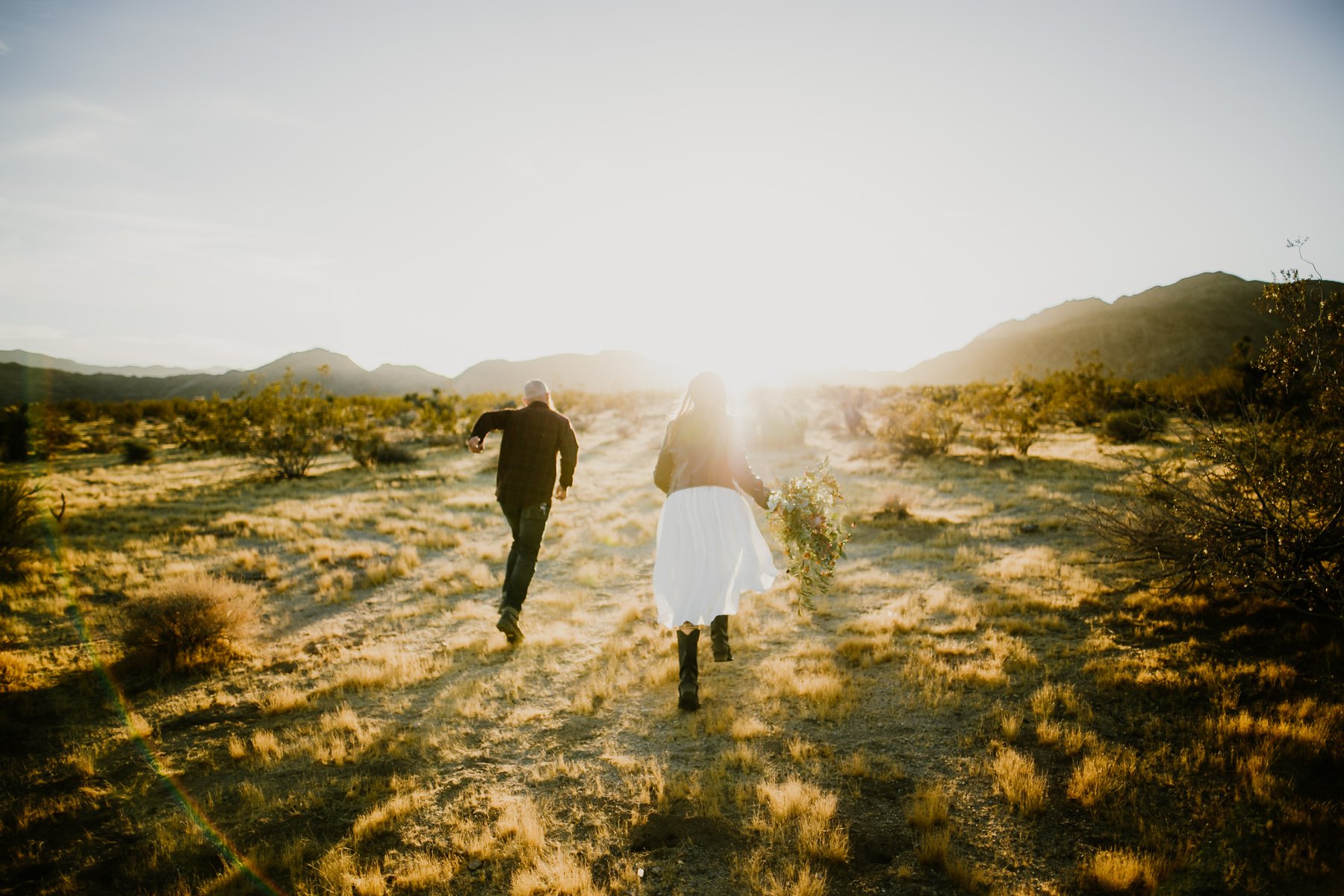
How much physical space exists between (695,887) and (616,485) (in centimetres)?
1358

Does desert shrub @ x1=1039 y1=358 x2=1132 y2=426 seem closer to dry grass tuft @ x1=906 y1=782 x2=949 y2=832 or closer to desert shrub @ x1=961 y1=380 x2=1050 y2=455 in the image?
desert shrub @ x1=961 y1=380 x2=1050 y2=455

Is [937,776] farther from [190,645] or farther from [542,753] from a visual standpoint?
[190,645]

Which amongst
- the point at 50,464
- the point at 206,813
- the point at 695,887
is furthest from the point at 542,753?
the point at 50,464

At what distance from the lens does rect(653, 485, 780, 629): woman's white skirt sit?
4.73 meters

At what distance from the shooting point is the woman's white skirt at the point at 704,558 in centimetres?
473

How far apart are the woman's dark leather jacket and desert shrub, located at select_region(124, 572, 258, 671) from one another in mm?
5141

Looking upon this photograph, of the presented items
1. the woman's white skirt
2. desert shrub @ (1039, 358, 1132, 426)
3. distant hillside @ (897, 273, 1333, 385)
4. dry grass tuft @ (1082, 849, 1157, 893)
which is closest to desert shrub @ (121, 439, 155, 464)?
the woman's white skirt

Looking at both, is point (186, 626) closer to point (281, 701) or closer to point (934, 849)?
point (281, 701)

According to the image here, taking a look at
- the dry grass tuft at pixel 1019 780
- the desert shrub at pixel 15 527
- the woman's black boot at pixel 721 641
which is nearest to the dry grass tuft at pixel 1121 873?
the dry grass tuft at pixel 1019 780

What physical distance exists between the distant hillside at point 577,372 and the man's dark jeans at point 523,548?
10880 cm

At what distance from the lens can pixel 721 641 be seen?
558 centimetres

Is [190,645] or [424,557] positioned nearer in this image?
[190,645]

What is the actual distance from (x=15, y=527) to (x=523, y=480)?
8579 mm

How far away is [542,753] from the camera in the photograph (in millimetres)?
4355
